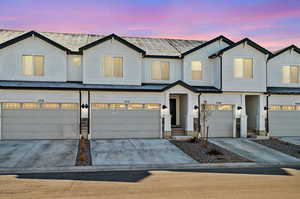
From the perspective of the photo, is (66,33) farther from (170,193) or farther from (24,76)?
(170,193)

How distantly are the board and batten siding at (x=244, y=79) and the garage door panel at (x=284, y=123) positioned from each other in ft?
8.68

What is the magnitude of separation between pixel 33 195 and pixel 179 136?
1232 centimetres

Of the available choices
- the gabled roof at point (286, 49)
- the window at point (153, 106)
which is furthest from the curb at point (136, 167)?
the gabled roof at point (286, 49)

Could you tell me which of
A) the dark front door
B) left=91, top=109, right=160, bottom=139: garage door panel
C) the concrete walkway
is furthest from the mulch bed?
the concrete walkway

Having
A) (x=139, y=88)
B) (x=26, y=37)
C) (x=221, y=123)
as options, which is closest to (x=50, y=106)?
(x=26, y=37)

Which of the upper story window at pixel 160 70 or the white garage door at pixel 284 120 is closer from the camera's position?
the upper story window at pixel 160 70

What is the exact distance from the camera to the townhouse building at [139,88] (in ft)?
56.9

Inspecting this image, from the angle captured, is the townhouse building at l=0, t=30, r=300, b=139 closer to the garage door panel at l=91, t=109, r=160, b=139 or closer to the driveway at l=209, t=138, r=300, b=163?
the garage door panel at l=91, t=109, r=160, b=139

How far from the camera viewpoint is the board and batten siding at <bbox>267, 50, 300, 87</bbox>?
21359mm

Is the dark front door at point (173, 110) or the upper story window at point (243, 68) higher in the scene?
the upper story window at point (243, 68)

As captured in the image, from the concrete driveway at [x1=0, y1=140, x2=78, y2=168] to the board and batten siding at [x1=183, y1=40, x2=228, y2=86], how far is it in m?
10.2

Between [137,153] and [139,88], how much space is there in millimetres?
5979

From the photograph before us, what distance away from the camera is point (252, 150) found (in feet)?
50.3

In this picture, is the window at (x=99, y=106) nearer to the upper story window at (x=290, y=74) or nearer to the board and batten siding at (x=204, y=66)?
the board and batten siding at (x=204, y=66)
